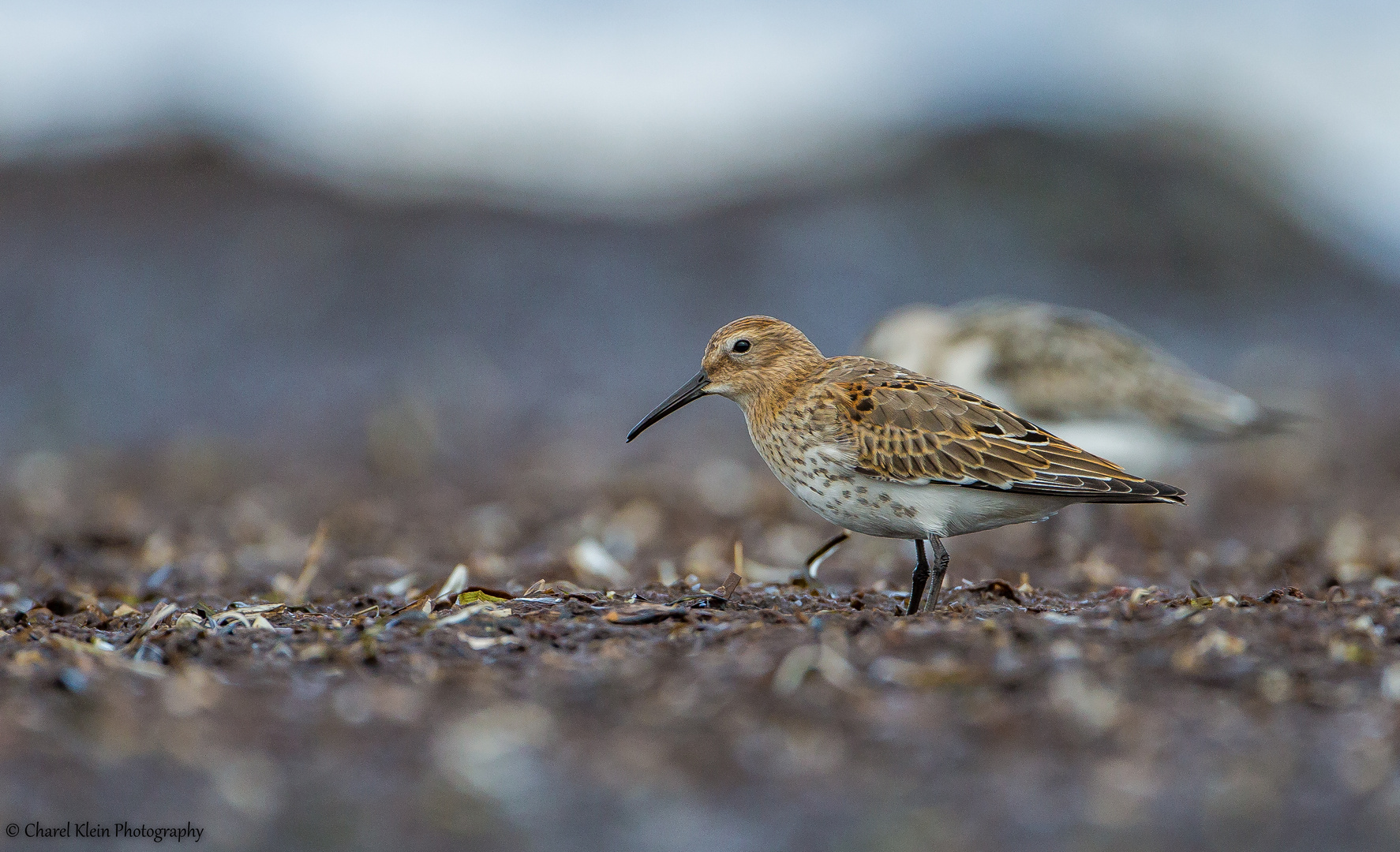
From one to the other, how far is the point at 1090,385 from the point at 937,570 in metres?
4.51

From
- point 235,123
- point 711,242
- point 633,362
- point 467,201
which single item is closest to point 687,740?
point 633,362

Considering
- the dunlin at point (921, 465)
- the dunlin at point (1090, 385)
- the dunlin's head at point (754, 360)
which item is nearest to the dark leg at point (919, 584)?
the dunlin at point (921, 465)

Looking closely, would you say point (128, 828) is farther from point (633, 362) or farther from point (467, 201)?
point (467, 201)

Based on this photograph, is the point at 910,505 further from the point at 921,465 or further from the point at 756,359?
the point at 756,359

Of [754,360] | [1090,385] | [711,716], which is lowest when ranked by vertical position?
[711,716]

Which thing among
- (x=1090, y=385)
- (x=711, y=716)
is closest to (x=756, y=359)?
(x=711, y=716)

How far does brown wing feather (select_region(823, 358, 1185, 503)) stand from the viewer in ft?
16.1

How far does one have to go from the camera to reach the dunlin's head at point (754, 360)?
561 centimetres

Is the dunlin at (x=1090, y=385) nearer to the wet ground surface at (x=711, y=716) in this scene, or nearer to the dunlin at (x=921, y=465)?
the wet ground surface at (x=711, y=716)

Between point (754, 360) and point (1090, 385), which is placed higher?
point (1090, 385)

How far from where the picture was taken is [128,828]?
2992mm

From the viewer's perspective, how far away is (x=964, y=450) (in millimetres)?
5012

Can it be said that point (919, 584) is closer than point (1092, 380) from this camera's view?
Yes

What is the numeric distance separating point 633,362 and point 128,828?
12779 millimetres
